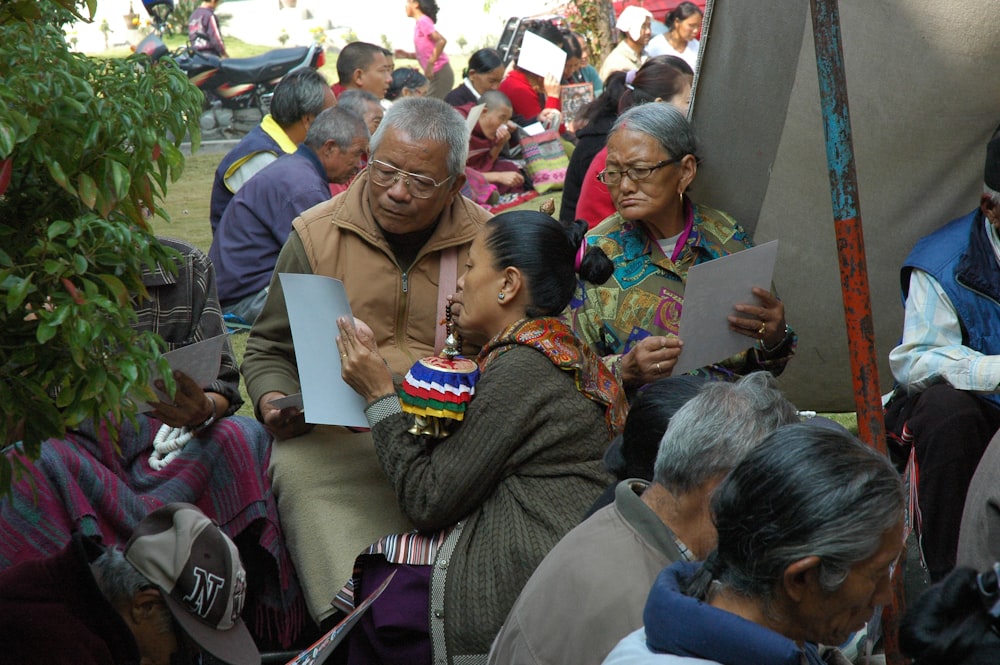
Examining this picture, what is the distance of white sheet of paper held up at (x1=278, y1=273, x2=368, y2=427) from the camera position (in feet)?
10.1

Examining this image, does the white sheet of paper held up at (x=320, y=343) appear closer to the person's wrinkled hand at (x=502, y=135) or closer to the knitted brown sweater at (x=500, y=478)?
the knitted brown sweater at (x=500, y=478)

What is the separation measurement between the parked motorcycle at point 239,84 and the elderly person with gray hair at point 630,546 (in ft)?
Result: 41.2

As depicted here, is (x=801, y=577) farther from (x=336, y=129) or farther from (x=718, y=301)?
(x=336, y=129)

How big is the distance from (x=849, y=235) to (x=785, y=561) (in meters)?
1.18

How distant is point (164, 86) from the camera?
6.40 ft

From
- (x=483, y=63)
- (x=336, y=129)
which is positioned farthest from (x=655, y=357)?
→ (x=483, y=63)

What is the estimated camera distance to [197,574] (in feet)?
9.50

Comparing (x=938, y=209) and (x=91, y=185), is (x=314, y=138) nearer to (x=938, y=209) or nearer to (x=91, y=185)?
(x=938, y=209)

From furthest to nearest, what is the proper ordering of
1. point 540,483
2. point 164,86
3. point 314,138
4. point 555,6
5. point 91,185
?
point 555,6
point 314,138
point 540,483
point 164,86
point 91,185

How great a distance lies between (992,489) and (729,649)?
4.30 ft

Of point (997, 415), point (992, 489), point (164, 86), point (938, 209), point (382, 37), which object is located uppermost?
point (164, 86)

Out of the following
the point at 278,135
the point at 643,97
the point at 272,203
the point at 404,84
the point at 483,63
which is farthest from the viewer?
the point at 404,84

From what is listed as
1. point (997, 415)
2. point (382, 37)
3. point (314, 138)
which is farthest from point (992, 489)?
point (382, 37)

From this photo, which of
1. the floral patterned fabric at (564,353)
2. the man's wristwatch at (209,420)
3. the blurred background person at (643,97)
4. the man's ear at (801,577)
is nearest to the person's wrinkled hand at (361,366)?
the floral patterned fabric at (564,353)
